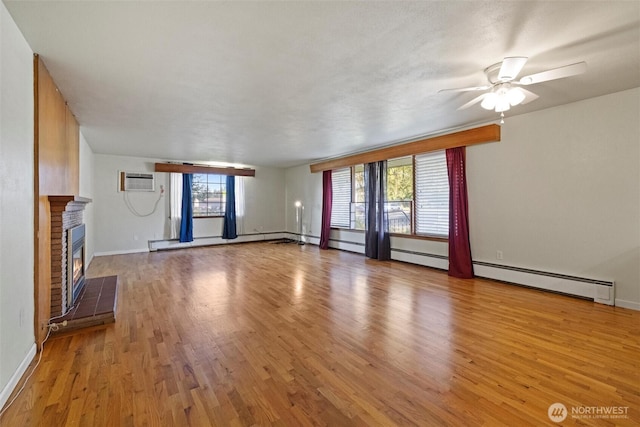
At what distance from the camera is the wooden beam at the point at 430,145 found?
4.21 metres

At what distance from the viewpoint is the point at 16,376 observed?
6.15 feet

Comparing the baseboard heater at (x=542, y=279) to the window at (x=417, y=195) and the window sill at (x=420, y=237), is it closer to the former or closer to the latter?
the window sill at (x=420, y=237)

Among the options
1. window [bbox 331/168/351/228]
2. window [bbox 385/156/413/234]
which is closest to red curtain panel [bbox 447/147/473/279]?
window [bbox 385/156/413/234]

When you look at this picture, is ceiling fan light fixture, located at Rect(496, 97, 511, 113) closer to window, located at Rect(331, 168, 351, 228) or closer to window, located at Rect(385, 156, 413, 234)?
window, located at Rect(385, 156, 413, 234)

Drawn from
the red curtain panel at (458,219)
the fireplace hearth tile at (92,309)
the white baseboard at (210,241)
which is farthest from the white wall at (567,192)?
the white baseboard at (210,241)

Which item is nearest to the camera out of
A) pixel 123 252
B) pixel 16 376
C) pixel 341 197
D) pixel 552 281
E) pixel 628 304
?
pixel 16 376

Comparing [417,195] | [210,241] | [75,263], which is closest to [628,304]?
[417,195]

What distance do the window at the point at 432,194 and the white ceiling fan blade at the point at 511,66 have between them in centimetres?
264

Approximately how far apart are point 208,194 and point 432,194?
237 inches

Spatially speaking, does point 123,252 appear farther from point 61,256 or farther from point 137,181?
point 61,256

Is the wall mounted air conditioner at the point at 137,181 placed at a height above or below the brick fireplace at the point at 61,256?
above

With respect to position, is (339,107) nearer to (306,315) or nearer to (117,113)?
(306,315)

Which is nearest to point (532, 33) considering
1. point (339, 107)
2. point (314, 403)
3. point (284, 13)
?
point (284, 13)

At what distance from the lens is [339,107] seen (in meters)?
3.55
